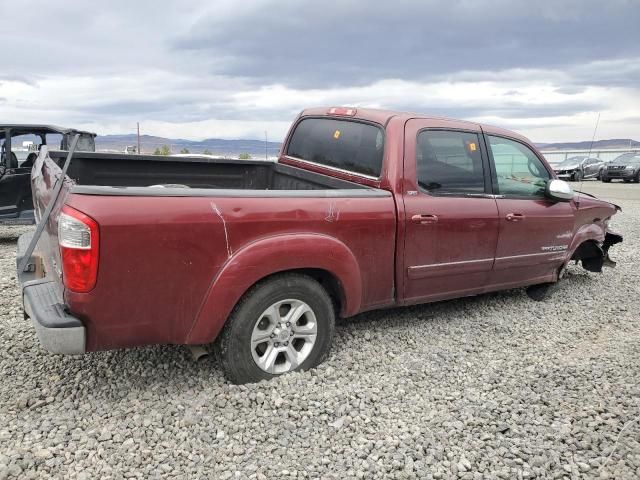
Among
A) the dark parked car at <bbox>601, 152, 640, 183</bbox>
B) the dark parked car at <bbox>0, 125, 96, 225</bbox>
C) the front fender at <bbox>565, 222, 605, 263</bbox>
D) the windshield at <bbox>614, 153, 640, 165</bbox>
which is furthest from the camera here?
the windshield at <bbox>614, 153, 640, 165</bbox>

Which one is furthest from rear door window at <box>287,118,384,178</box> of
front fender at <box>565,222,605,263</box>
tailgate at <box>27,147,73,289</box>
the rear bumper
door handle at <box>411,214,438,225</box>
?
front fender at <box>565,222,605,263</box>

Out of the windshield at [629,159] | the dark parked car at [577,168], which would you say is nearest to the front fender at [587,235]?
the dark parked car at [577,168]

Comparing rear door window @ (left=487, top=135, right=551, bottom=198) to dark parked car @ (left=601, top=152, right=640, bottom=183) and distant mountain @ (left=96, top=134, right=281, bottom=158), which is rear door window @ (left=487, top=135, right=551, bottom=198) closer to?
distant mountain @ (left=96, top=134, right=281, bottom=158)

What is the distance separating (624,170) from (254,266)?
83.8 feet

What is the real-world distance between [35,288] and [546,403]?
2.99m

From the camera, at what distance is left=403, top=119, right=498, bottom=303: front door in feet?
12.3

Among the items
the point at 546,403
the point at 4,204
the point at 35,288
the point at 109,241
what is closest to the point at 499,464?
the point at 546,403

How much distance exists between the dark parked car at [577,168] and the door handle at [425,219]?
74.6 ft

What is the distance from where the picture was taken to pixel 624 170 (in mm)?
23969

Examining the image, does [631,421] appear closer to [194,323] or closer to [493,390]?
[493,390]

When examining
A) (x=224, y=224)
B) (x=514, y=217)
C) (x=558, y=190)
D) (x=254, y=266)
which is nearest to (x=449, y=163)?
(x=514, y=217)

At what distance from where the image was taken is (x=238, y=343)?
3.07 metres

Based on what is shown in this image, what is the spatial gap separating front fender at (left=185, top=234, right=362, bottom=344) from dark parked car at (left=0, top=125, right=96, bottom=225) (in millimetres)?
5522

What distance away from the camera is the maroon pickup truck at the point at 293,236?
263 centimetres
